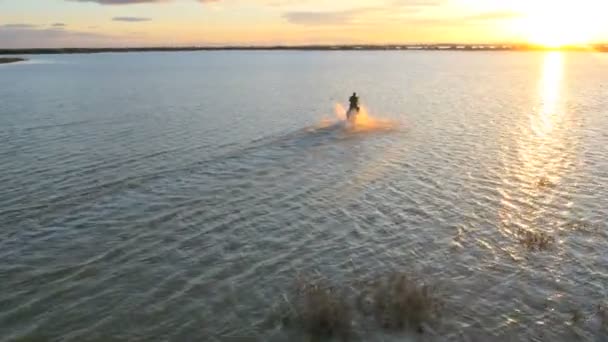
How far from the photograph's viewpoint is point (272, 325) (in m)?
14.0

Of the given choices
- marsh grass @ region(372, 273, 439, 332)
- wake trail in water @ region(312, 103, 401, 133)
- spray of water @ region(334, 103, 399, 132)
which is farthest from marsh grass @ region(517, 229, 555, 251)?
spray of water @ region(334, 103, 399, 132)

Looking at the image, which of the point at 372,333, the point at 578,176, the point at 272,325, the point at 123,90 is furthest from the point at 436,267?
the point at 123,90

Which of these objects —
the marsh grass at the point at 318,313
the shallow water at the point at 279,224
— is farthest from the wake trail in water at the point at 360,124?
the marsh grass at the point at 318,313

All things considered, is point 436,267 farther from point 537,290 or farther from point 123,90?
point 123,90

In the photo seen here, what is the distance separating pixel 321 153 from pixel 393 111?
24.0 meters

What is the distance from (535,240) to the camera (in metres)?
19.2

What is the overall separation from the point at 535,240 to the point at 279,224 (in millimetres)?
9376

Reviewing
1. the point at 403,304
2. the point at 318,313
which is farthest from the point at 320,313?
the point at 403,304

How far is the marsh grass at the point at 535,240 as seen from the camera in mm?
18750

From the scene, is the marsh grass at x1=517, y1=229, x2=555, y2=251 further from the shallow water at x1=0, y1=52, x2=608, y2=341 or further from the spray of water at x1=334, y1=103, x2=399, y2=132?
the spray of water at x1=334, y1=103, x2=399, y2=132

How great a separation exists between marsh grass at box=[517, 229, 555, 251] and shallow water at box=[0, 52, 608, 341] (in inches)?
8.9

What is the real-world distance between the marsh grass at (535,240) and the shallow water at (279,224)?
226 millimetres

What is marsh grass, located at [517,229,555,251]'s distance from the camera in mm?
18750

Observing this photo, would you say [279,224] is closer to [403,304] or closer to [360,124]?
[403,304]
